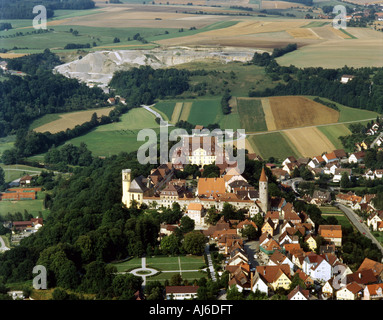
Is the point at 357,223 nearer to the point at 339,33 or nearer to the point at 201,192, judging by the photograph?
the point at 201,192

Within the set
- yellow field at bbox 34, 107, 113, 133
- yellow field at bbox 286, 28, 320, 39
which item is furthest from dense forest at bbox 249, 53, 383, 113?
yellow field at bbox 286, 28, 320, 39

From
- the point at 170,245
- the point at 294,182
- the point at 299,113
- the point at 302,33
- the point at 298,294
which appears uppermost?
the point at 302,33

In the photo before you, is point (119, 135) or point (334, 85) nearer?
point (119, 135)

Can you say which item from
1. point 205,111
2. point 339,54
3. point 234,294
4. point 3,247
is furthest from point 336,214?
point 339,54

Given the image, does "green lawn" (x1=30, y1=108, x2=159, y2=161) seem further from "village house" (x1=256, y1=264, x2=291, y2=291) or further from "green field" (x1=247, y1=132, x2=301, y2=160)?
"village house" (x1=256, y1=264, x2=291, y2=291)

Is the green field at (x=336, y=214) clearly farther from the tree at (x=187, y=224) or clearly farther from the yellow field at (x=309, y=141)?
the yellow field at (x=309, y=141)
